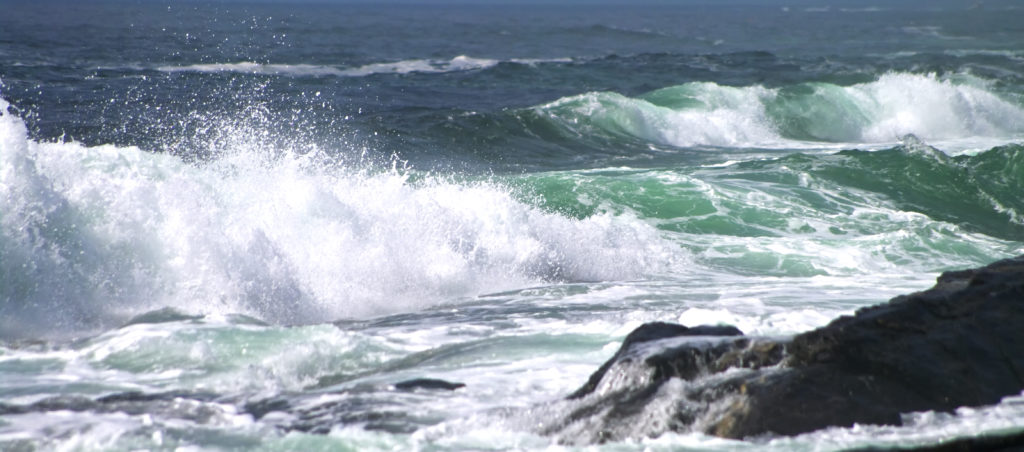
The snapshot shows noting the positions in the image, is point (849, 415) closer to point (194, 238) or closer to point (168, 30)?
point (194, 238)

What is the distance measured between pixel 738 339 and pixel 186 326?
367 cm

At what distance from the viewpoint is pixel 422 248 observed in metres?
8.88

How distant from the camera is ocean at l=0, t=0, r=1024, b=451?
4594mm

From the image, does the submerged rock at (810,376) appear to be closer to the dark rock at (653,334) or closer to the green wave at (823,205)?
the dark rock at (653,334)

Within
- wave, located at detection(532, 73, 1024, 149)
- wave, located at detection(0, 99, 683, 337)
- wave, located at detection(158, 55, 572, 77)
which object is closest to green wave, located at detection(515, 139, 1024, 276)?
wave, located at detection(0, 99, 683, 337)

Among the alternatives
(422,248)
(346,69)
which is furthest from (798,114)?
(422,248)

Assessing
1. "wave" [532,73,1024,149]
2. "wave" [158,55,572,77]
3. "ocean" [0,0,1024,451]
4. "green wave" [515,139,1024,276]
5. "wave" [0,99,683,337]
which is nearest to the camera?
"ocean" [0,0,1024,451]

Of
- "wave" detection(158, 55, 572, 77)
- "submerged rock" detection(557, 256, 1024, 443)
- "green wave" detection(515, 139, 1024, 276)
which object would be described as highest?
"wave" detection(158, 55, 572, 77)

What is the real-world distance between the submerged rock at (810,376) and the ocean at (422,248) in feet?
0.25

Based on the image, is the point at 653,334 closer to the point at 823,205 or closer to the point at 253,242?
the point at 253,242

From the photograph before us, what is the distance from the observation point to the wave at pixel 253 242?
7297mm

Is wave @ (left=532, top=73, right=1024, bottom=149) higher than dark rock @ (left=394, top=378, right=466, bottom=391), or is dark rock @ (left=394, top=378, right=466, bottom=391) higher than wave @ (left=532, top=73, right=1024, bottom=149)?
wave @ (left=532, top=73, right=1024, bottom=149)

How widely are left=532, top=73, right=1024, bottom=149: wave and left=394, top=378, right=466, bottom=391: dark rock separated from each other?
14.3 meters

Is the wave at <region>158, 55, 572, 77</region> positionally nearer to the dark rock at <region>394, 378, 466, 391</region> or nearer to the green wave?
the green wave
